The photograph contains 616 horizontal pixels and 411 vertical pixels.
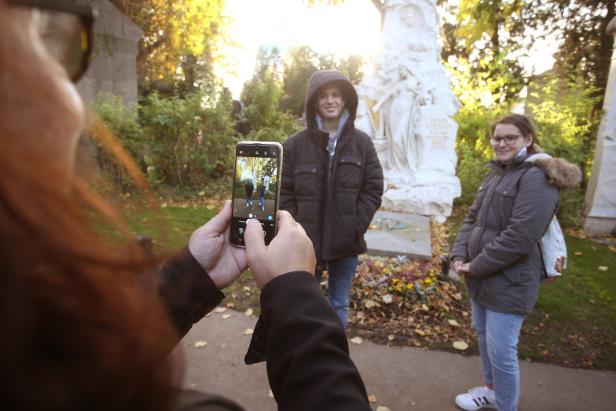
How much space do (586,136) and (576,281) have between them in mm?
4996

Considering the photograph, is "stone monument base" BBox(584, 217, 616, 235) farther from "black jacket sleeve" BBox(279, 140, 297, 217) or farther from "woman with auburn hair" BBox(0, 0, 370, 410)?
"woman with auburn hair" BBox(0, 0, 370, 410)

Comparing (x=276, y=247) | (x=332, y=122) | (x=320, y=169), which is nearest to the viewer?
(x=276, y=247)

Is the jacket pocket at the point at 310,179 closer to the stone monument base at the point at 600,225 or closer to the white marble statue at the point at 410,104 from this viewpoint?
the white marble statue at the point at 410,104

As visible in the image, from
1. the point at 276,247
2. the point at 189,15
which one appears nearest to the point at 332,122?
the point at 276,247

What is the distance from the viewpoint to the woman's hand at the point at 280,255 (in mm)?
1012

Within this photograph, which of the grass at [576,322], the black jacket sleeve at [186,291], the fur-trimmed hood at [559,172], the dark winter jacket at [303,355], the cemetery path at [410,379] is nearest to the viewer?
the dark winter jacket at [303,355]

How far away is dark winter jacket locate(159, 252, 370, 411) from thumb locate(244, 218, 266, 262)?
159 millimetres

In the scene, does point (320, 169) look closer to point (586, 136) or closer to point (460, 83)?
point (586, 136)

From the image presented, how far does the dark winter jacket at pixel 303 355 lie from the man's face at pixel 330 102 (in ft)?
8.07

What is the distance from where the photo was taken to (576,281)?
5.03 meters

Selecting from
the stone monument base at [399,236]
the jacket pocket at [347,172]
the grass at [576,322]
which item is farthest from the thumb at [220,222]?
the stone monument base at [399,236]

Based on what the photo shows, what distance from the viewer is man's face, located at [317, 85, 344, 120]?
10.6 ft

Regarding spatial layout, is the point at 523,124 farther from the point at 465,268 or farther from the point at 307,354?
the point at 307,354

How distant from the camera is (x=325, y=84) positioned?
3.19m
